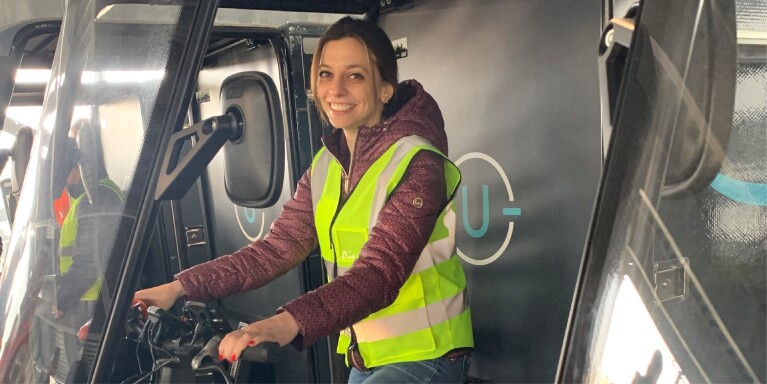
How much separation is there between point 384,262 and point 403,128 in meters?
0.39

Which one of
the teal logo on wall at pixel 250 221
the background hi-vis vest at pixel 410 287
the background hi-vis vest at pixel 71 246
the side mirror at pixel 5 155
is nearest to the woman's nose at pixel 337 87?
the background hi-vis vest at pixel 410 287

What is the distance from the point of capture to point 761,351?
2.79 ft

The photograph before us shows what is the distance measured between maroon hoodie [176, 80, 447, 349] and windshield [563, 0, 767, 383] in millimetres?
762

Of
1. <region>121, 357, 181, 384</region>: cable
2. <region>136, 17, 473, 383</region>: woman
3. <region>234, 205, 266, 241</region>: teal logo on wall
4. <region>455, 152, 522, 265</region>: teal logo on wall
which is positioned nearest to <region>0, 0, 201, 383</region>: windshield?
<region>121, 357, 181, 384</region>: cable

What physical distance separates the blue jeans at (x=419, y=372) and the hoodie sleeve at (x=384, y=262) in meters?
0.29

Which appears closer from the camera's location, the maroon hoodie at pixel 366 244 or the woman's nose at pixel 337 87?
the maroon hoodie at pixel 366 244

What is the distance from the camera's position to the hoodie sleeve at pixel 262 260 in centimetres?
186

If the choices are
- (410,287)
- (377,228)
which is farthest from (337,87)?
(410,287)

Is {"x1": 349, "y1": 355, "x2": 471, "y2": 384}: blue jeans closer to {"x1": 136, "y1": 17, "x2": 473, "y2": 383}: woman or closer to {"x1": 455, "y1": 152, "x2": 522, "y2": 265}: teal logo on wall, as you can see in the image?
{"x1": 136, "y1": 17, "x2": 473, "y2": 383}: woman

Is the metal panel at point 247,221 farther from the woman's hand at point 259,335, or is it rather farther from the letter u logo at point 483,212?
the woman's hand at point 259,335

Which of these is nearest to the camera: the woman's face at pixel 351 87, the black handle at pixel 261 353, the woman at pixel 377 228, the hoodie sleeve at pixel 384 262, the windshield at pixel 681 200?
the windshield at pixel 681 200

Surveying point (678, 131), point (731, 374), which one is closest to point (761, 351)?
point (731, 374)

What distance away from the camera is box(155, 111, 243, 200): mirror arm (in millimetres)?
1178

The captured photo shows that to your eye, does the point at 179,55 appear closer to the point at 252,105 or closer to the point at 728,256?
the point at 252,105
